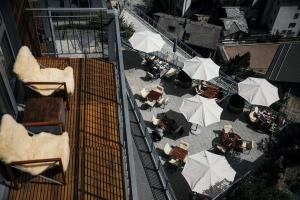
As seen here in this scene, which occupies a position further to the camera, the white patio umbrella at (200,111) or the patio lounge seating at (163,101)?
the patio lounge seating at (163,101)

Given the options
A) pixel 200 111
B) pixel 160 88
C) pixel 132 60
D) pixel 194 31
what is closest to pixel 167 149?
pixel 200 111

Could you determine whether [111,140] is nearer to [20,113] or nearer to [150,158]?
[20,113]

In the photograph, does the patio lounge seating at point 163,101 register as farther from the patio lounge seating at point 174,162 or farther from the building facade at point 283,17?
the building facade at point 283,17

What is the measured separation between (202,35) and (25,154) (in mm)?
45058

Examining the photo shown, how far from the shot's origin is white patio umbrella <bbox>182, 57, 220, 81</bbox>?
26.8m

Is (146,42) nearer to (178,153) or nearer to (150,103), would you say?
(150,103)

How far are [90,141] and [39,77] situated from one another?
243 centimetres

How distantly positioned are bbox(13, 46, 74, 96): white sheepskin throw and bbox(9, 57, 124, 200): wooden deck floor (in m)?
0.74

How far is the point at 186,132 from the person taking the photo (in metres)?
24.6

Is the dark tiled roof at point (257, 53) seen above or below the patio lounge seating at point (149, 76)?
below

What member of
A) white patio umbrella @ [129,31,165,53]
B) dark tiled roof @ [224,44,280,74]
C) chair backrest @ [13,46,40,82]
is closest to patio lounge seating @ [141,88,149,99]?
white patio umbrella @ [129,31,165,53]

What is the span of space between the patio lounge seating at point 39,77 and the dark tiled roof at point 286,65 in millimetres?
35248

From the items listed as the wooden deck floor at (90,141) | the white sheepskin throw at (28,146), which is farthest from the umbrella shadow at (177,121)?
the white sheepskin throw at (28,146)

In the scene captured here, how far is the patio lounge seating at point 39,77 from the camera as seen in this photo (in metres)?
9.59
